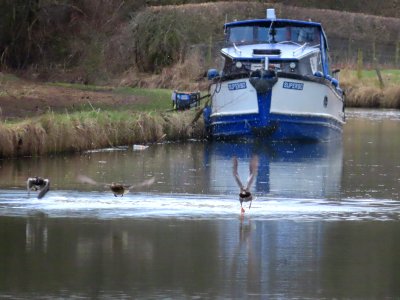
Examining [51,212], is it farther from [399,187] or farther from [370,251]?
[399,187]

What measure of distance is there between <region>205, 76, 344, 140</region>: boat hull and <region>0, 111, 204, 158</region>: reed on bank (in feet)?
2.58

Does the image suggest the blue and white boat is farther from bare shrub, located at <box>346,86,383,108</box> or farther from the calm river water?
bare shrub, located at <box>346,86,383,108</box>

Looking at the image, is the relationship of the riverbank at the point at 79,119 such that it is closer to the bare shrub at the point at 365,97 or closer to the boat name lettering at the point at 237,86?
the boat name lettering at the point at 237,86

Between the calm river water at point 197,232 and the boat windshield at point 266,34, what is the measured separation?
7.83 m

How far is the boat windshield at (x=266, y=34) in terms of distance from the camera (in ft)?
112

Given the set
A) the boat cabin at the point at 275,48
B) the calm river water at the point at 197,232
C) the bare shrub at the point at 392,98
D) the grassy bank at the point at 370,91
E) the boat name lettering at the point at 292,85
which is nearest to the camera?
the calm river water at the point at 197,232

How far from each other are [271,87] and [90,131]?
236 inches

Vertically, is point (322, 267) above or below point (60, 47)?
below

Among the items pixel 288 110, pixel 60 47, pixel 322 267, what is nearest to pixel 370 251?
pixel 322 267

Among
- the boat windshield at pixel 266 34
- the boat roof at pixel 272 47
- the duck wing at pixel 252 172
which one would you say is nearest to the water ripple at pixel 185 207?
the duck wing at pixel 252 172

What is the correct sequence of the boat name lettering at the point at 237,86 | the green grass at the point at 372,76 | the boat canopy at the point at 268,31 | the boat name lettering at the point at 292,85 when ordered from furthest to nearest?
1. the green grass at the point at 372,76
2. the boat canopy at the point at 268,31
3. the boat name lettering at the point at 292,85
4. the boat name lettering at the point at 237,86

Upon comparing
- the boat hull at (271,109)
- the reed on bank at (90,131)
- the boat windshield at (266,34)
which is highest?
the boat windshield at (266,34)

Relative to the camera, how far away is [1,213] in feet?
59.1

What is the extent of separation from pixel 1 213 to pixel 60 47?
27660 mm
